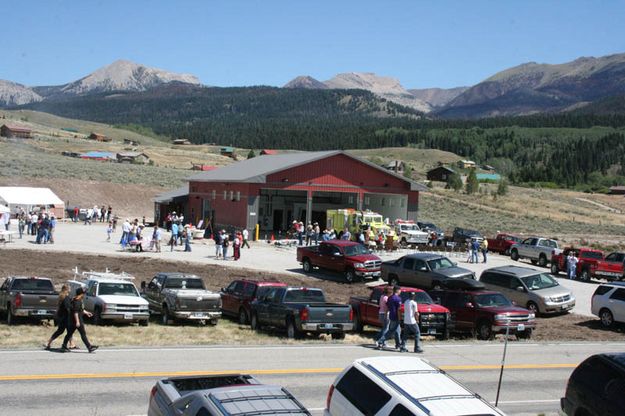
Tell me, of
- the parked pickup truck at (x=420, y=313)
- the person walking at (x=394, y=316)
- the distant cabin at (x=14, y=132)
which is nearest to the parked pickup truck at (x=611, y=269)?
the parked pickup truck at (x=420, y=313)

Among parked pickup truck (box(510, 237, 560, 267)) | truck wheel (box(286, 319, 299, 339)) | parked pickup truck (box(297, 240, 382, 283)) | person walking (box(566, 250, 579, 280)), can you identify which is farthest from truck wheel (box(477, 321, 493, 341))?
parked pickup truck (box(510, 237, 560, 267))

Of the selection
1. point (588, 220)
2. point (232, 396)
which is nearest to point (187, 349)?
point (232, 396)

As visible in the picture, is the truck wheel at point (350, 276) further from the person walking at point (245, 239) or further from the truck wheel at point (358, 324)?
the person walking at point (245, 239)

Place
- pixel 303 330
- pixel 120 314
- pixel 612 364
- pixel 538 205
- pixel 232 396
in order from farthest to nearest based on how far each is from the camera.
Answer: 1. pixel 538 205
2. pixel 120 314
3. pixel 303 330
4. pixel 612 364
5. pixel 232 396

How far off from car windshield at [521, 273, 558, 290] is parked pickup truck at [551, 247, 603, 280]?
11.0m

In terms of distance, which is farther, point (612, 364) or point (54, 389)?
point (54, 389)

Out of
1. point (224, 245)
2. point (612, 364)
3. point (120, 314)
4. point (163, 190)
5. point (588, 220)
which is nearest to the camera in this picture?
point (612, 364)

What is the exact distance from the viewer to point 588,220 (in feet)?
330

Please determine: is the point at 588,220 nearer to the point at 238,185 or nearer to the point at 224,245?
the point at 238,185

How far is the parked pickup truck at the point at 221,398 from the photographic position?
733 cm

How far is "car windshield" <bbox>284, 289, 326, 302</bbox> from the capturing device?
67.3 feet

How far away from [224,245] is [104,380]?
26.0m

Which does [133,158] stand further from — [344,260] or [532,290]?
[532,290]

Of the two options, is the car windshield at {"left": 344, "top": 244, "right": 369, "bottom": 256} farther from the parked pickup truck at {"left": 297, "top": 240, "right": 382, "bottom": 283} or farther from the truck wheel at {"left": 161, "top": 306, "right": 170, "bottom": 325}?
the truck wheel at {"left": 161, "top": 306, "right": 170, "bottom": 325}
